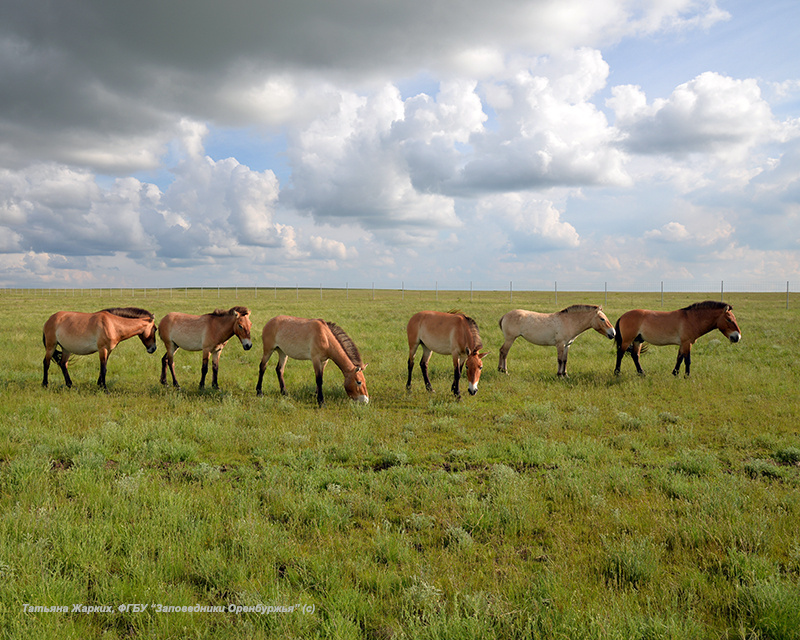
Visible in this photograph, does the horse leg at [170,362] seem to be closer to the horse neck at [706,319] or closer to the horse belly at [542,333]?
the horse belly at [542,333]

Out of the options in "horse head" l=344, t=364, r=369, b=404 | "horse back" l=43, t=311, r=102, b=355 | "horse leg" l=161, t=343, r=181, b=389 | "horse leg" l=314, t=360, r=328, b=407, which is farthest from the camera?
"horse leg" l=161, t=343, r=181, b=389

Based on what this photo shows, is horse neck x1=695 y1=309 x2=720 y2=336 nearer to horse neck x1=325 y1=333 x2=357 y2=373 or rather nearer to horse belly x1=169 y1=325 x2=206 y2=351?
horse neck x1=325 y1=333 x2=357 y2=373

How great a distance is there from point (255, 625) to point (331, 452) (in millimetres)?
3873

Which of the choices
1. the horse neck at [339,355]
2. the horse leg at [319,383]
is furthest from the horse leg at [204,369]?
the horse neck at [339,355]

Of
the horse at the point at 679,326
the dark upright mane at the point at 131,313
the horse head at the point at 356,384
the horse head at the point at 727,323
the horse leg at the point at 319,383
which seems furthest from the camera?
the horse at the point at 679,326

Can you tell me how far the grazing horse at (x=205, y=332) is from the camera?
37.1 feet

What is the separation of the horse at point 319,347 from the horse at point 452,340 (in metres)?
2.02

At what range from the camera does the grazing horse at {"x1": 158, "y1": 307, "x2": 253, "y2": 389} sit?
1130 centimetres

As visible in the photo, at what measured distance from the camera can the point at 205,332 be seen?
1158cm

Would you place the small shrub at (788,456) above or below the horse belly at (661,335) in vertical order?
below

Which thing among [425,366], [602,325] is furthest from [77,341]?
[602,325]

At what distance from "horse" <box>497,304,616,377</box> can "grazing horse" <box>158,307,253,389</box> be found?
327 inches

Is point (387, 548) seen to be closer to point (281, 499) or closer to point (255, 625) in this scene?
point (255, 625)

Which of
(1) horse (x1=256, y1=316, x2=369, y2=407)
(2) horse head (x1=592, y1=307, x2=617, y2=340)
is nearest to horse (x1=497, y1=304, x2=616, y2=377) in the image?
(2) horse head (x1=592, y1=307, x2=617, y2=340)
